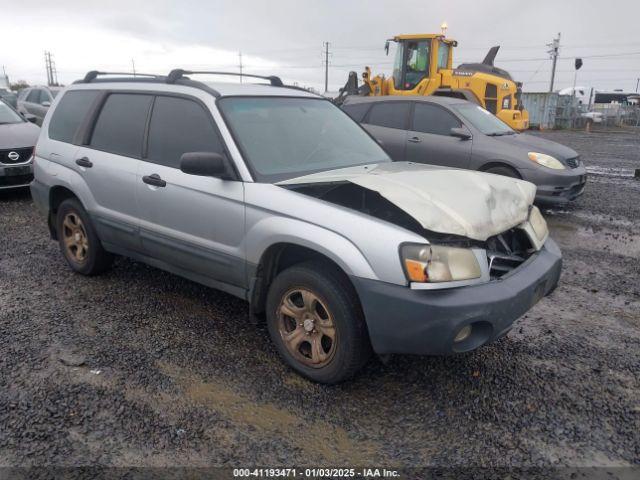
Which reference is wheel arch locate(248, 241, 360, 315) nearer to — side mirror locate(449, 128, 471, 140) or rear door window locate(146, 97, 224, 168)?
rear door window locate(146, 97, 224, 168)

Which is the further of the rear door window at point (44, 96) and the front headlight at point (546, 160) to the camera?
the rear door window at point (44, 96)

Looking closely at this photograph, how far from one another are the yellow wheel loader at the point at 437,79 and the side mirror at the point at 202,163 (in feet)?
35.3

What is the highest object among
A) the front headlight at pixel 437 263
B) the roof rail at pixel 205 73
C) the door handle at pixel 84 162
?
the roof rail at pixel 205 73

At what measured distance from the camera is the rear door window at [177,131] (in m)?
3.67

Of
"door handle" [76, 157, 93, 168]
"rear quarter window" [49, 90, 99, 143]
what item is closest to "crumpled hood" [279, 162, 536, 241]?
"door handle" [76, 157, 93, 168]

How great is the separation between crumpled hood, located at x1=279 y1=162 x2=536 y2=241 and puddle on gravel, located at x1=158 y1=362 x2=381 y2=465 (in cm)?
122

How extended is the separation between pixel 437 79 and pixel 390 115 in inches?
222

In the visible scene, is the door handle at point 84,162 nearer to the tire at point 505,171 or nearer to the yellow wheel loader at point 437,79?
the tire at point 505,171

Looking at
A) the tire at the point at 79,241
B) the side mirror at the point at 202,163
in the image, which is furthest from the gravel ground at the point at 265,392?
the side mirror at the point at 202,163

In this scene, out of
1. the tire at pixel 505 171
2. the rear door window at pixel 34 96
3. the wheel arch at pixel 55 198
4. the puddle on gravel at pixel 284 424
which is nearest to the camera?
the puddle on gravel at pixel 284 424

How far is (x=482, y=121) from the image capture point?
26.7 feet

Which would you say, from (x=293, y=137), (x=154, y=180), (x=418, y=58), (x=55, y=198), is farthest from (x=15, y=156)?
(x=418, y=58)

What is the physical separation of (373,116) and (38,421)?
23.5 ft

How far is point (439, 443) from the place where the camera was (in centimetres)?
267
